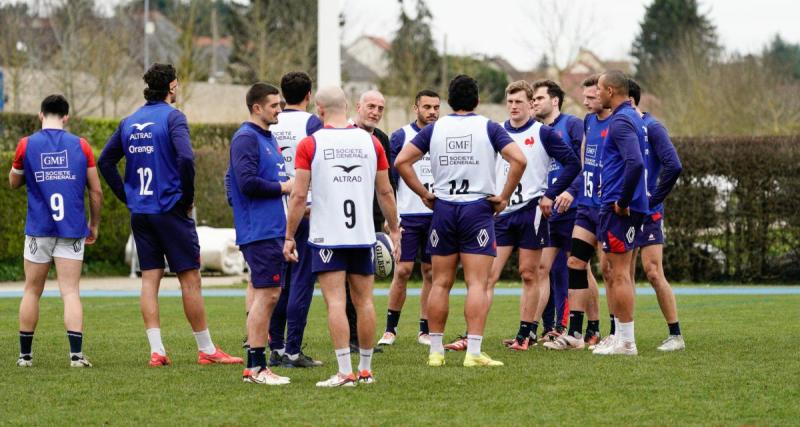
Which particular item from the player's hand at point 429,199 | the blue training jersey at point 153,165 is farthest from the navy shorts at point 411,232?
the blue training jersey at point 153,165

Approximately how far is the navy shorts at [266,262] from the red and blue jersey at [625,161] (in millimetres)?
2807

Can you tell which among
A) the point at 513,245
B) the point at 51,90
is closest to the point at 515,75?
the point at 51,90

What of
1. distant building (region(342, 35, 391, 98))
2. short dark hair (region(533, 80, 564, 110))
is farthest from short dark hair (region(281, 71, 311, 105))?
distant building (region(342, 35, 391, 98))

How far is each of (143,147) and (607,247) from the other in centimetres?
373

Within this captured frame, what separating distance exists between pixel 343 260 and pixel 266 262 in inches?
24.2

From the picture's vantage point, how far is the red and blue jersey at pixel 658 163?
9.41m

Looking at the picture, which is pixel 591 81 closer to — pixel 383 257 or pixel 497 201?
pixel 497 201

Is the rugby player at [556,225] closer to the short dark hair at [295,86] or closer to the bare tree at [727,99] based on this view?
the short dark hair at [295,86]

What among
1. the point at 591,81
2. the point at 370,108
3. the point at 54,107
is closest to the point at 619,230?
the point at 591,81

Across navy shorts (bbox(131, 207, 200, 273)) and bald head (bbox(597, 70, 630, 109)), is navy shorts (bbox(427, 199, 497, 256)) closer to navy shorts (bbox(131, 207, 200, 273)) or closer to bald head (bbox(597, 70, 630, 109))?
bald head (bbox(597, 70, 630, 109))

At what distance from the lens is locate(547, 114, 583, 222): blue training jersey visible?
10453 millimetres

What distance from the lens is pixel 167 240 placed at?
889 cm

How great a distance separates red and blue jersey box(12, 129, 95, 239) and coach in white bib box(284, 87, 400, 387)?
92.2 inches

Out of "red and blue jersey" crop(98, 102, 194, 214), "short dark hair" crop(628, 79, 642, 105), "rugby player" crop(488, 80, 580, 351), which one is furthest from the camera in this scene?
"rugby player" crop(488, 80, 580, 351)
